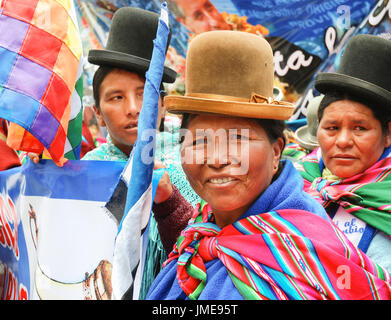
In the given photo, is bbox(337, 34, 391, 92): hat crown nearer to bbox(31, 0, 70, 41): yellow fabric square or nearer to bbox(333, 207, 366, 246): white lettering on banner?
bbox(333, 207, 366, 246): white lettering on banner

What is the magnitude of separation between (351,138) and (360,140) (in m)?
0.05

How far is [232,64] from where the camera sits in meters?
1.56

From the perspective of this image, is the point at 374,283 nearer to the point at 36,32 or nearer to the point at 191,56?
the point at 191,56

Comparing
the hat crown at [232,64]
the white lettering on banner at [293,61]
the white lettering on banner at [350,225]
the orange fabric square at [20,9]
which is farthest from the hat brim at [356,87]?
the white lettering on banner at [293,61]

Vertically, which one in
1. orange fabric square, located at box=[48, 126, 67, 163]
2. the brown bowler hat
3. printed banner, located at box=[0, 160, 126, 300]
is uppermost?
the brown bowler hat

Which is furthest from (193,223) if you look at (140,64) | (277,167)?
(140,64)

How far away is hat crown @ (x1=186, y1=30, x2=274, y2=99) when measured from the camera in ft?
5.12

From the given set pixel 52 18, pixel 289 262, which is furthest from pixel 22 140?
pixel 289 262

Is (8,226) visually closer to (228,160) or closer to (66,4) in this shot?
(66,4)

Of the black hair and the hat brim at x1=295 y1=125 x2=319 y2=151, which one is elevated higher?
the hat brim at x1=295 y1=125 x2=319 y2=151

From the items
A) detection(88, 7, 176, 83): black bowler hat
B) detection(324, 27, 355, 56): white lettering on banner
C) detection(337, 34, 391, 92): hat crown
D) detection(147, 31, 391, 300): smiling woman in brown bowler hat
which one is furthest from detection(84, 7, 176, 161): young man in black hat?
detection(324, 27, 355, 56): white lettering on banner

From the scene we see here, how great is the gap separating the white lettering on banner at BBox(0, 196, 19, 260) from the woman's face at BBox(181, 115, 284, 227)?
1.04 meters

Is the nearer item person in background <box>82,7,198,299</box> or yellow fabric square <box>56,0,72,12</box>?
yellow fabric square <box>56,0,72,12</box>

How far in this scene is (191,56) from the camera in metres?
1.64
